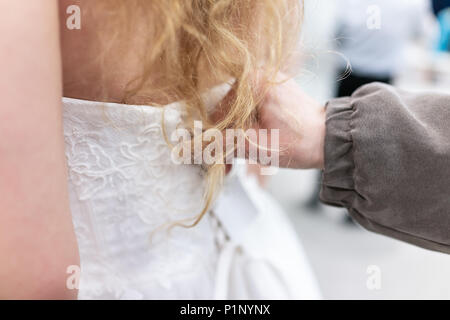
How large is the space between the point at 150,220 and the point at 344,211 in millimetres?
1258

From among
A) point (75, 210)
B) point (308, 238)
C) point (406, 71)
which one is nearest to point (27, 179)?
point (75, 210)

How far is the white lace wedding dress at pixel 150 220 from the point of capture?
431 millimetres

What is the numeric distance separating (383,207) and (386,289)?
0.89 m

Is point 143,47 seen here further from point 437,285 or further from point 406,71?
point 406,71

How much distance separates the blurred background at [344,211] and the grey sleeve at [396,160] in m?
0.62

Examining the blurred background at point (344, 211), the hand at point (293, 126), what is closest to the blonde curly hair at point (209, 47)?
the hand at point (293, 126)

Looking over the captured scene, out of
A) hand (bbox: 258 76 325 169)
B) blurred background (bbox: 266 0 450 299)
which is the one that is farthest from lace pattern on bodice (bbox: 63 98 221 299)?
blurred background (bbox: 266 0 450 299)

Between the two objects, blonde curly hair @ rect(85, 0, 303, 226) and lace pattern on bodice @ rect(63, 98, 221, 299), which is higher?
blonde curly hair @ rect(85, 0, 303, 226)

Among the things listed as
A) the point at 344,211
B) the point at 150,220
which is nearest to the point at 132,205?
the point at 150,220

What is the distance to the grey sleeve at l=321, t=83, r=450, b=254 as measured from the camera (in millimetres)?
409

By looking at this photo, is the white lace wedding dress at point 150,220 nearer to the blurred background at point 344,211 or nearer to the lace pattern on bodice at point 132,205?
the lace pattern on bodice at point 132,205

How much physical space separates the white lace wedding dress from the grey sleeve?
0.51 feet

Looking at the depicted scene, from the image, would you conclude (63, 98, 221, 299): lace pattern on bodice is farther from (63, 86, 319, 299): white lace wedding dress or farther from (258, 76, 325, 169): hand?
(258, 76, 325, 169): hand

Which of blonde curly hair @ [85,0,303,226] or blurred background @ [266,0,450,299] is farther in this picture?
blurred background @ [266,0,450,299]
